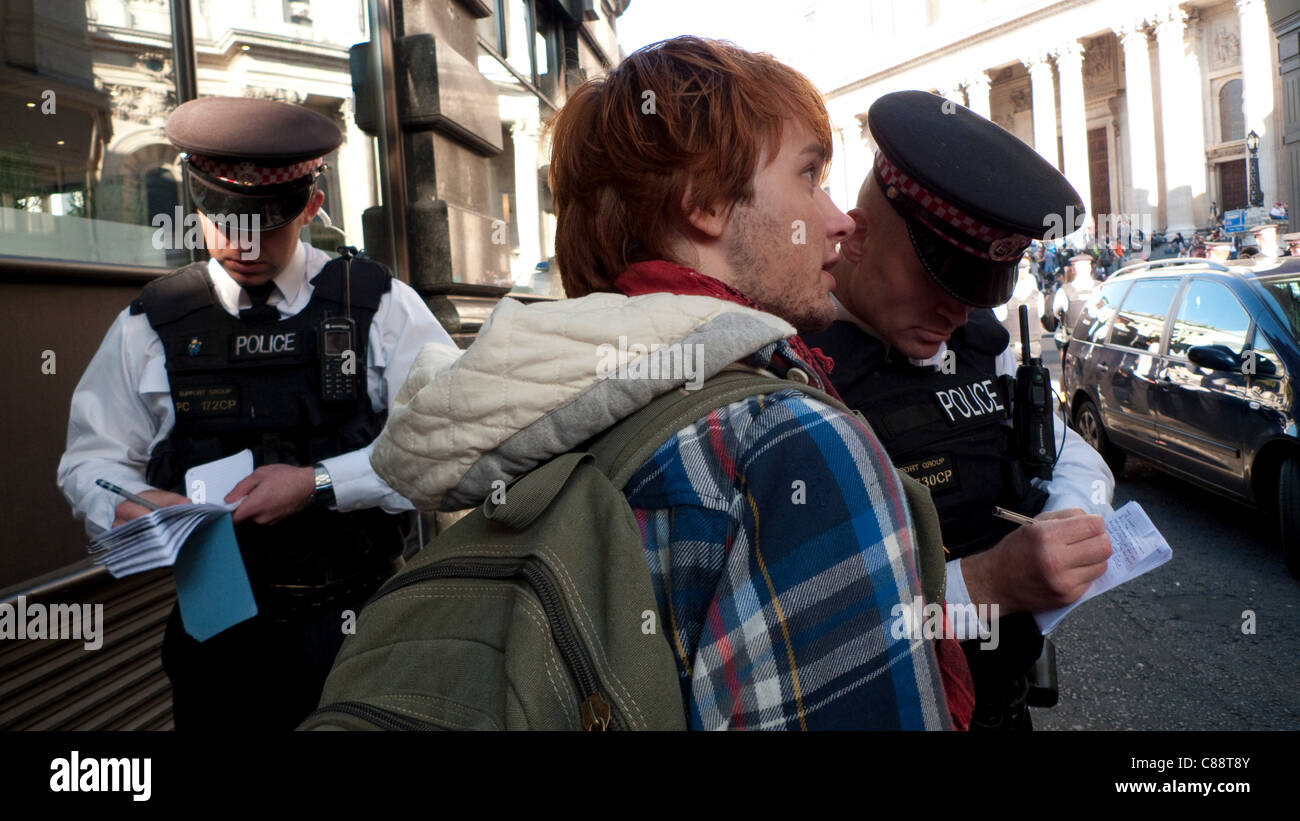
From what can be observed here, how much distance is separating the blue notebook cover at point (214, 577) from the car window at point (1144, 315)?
6.65 meters

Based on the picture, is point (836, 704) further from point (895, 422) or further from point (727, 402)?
point (895, 422)

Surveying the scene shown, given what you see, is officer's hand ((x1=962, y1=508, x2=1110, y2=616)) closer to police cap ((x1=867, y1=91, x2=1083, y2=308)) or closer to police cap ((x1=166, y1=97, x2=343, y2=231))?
police cap ((x1=867, y1=91, x2=1083, y2=308))

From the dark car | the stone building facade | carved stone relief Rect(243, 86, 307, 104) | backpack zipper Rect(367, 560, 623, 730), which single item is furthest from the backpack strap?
the stone building facade

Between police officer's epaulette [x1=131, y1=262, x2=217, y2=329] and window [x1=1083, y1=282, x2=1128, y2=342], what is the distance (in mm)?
7238

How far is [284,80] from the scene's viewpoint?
450 centimetres

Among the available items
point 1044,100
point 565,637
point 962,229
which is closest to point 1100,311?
point 962,229

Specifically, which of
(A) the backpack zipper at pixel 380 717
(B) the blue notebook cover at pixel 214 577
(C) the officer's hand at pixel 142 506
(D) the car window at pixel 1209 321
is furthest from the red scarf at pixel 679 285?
(D) the car window at pixel 1209 321

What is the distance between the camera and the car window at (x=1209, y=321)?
5.57 metres

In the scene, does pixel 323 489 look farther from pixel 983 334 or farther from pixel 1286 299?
pixel 1286 299

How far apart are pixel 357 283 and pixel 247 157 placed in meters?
0.40

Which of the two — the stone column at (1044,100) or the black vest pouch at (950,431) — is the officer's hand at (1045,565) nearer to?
the black vest pouch at (950,431)
